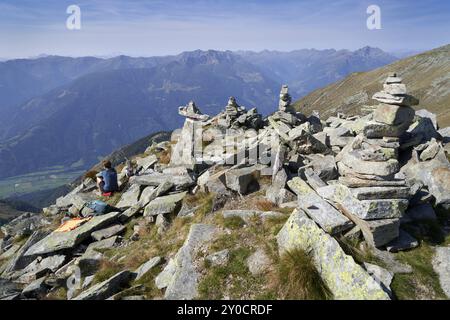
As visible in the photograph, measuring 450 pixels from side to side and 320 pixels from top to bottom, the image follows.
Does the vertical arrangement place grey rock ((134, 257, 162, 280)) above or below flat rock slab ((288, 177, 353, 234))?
→ below

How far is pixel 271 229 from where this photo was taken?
12.4 metres

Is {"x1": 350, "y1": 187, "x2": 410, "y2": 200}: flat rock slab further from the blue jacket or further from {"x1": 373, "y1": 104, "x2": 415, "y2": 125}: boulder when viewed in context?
the blue jacket

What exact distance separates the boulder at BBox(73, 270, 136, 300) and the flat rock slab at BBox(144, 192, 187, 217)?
15.6 ft

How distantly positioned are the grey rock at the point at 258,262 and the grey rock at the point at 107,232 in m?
8.98

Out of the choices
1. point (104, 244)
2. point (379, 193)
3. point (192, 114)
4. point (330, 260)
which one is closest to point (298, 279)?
point (330, 260)

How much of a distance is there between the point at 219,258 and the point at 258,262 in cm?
134

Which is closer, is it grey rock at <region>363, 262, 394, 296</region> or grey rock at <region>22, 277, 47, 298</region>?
grey rock at <region>363, 262, 394, 296</region>

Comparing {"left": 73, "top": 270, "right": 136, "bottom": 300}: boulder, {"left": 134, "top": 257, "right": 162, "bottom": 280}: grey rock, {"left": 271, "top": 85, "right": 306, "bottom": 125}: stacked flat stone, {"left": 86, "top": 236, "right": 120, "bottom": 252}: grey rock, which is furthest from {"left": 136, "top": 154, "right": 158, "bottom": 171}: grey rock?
{"left": 73, "top": 270, "right": 136, "bottom": 300}: boulder

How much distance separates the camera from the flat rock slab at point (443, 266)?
10.2 meters

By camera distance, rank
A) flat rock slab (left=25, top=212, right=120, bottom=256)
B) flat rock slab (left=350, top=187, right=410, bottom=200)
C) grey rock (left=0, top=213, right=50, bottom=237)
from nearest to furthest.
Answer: flat rock slab (left=350, top=187, right=410, bottom=200)
flat rock slab (left=25, top=212, right=120, bottom=256)
grey rock (left=0, top=213, right=50, bottom=237)

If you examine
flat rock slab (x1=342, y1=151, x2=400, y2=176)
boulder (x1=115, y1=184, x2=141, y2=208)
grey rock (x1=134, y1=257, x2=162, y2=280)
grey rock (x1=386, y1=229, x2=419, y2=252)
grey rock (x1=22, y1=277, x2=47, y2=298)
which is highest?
flat rock slab (x1=342, y1=151, x2=400, y2=176)

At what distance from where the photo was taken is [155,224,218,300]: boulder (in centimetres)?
1035
